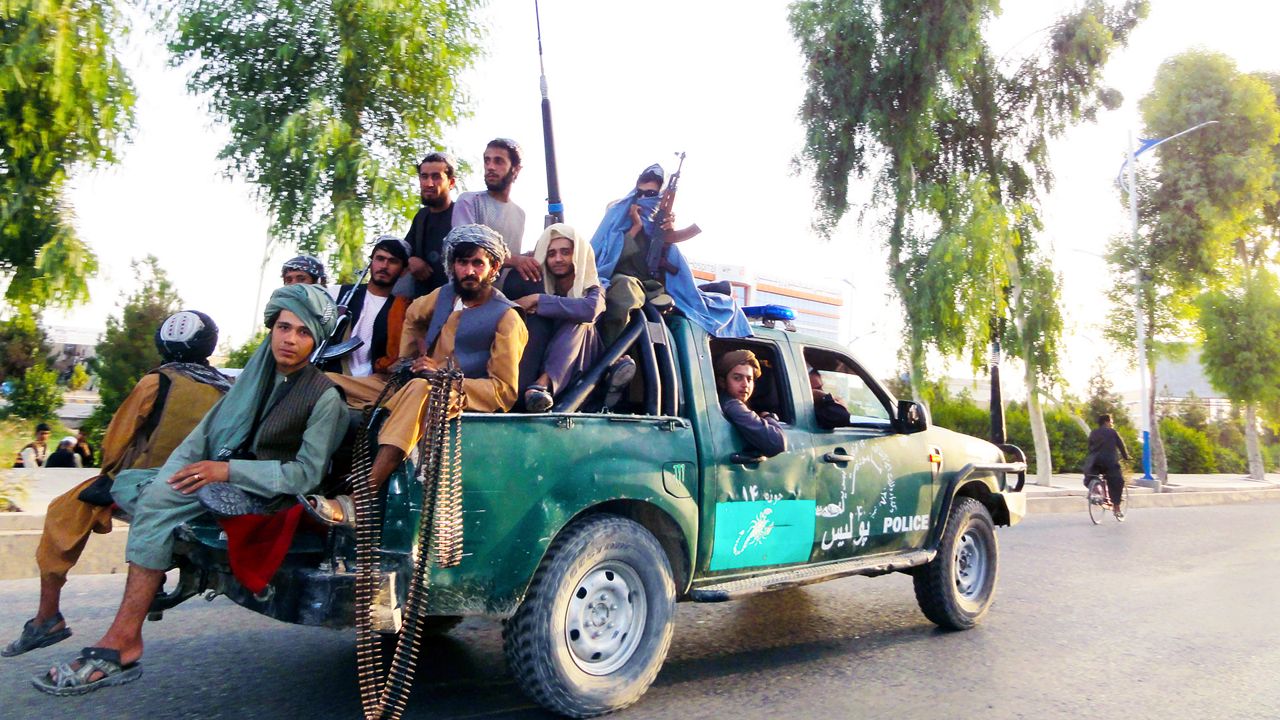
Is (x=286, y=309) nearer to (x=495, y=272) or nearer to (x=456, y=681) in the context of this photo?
(x=495, y=272)

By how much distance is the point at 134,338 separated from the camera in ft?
65.8

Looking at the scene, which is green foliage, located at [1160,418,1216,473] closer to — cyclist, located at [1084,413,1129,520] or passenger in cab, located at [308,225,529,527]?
cyclist, located at [1084,413,1129,520]

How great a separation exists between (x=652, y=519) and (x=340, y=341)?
212cm

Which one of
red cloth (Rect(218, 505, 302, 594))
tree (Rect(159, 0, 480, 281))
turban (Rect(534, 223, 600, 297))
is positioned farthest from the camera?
tree (Rect(159, 0, 480, 281))

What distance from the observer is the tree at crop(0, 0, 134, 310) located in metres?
7.89

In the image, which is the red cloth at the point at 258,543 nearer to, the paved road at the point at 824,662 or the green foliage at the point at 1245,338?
the paved road at the point at 824,662

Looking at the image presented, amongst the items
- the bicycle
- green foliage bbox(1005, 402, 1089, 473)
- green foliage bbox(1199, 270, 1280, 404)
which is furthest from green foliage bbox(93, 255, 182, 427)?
green foliage bbox(1199, 270, 1280, 404)

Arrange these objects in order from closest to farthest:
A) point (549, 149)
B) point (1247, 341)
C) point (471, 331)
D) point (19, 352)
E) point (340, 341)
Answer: point (471, 331)
point (340, 341)
point (549, 149)
point (1247, 341)
point (19, 352)

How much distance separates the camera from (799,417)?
516 cm

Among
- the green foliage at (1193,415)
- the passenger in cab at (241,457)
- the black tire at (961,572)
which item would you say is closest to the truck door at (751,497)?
the black tire at (961,572)

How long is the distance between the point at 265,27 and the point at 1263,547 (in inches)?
511

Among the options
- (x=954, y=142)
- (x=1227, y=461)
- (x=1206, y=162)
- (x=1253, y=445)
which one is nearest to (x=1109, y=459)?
(x=954, y=142)

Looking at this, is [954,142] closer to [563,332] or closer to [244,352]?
[244,352]

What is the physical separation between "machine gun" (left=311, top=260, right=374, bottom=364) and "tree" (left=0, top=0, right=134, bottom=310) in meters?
4.43
